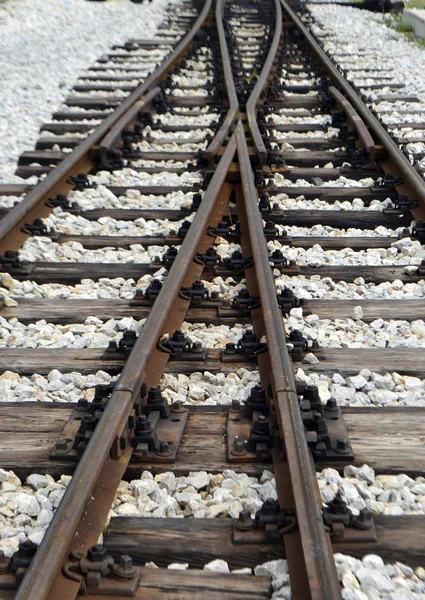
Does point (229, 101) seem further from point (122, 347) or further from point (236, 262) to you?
point (122, 347)

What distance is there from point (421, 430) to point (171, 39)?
1183cm

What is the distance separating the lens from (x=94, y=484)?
107 inches

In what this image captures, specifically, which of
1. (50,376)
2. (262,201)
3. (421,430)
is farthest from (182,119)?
(421,430)

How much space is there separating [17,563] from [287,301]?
2.24m

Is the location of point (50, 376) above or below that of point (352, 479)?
below

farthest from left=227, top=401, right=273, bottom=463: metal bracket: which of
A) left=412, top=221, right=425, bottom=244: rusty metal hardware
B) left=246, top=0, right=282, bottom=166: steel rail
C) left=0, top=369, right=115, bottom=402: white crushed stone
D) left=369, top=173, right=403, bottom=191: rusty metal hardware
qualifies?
left=246, top=0, right=282, bottom=166: steel rail

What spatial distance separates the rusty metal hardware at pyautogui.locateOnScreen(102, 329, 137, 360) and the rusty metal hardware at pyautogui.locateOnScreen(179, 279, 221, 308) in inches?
22.0

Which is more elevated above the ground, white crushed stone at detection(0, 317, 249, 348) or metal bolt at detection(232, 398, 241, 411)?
metal bolt at detection(232, 398, 241, 411)

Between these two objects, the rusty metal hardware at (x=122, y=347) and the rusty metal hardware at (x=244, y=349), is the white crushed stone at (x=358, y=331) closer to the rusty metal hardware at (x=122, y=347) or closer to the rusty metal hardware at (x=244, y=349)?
the rusty metal hardware at (x=244, y=349)

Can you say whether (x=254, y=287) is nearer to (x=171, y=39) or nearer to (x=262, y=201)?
(x=262, y=201)

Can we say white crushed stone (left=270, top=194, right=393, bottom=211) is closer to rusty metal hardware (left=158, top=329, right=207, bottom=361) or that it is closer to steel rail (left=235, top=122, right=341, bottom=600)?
steel rail (left=235, top=122, right=341, bottom=600)

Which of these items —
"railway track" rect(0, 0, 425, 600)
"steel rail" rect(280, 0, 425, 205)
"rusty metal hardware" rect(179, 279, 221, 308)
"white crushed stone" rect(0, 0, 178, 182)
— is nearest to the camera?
"railway track" rect(0, 0, 425, 600)

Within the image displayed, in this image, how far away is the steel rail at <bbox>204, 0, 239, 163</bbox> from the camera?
6988 mm

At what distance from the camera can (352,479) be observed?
9.62 ft
